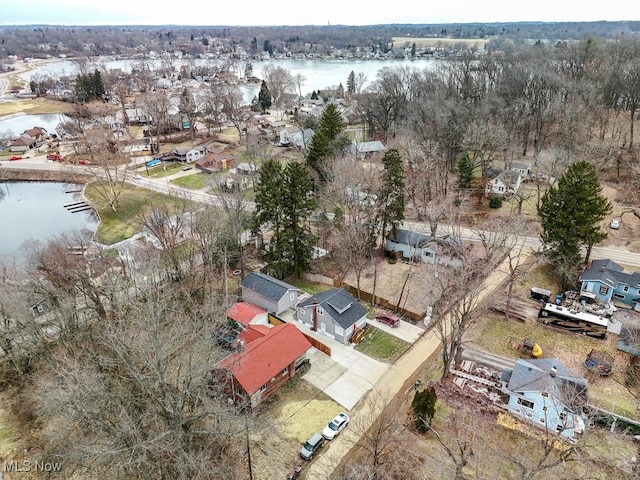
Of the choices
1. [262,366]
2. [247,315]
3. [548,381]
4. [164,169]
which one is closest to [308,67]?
[164,169]

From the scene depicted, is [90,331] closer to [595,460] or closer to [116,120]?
[595,460]

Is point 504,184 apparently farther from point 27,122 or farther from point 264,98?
point 27,122

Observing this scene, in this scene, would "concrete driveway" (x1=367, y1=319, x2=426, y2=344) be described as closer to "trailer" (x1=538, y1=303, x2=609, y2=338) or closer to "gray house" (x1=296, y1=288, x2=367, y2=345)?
"gray house" (x1=296, y1=288, x2=367, y2=345)

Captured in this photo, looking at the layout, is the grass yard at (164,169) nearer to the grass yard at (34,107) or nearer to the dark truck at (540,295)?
the dark truck at (540,295)

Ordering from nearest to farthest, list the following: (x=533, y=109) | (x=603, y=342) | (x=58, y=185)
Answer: (x=603, y=342)
(x=533, y=109)
(x=58, y=185)

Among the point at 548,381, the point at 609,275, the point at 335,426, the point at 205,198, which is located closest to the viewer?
the point at 335,426

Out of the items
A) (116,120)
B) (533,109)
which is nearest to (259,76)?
(116,120)
